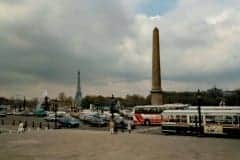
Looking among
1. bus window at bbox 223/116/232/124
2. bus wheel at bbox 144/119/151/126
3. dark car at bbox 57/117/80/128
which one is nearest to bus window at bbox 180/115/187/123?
bus window at bbox 223/116/232/124

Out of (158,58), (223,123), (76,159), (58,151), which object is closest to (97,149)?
(58,151)

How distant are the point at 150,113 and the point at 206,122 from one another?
15.7 meters

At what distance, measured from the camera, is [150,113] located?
163ft

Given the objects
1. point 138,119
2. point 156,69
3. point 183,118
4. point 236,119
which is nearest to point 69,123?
point 138,119

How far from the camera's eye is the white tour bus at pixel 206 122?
3269 cm

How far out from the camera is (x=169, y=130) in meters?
37.2

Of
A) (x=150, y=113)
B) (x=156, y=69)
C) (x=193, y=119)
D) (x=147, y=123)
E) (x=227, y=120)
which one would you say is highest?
(x=156, y=69)

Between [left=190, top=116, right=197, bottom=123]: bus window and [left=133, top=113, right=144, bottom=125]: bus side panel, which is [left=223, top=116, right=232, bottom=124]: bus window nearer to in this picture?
[left=190, top=116, right=197, bottom=123]: bus window

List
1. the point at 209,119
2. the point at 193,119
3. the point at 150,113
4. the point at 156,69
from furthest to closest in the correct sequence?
the point at 156,69, the point at 150,113, the point at 193,119, the point at 209,119

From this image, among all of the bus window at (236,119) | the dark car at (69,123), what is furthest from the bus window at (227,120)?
the dark car at (69,123)

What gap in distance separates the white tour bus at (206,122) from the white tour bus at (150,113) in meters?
11.0

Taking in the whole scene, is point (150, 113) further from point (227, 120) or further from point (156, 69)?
point (227, 120)

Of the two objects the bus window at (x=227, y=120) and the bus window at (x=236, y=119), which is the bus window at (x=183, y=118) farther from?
the bus window at (x=236, y=119)

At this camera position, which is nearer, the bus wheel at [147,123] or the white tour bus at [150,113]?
the white tour bus at [150,113]
